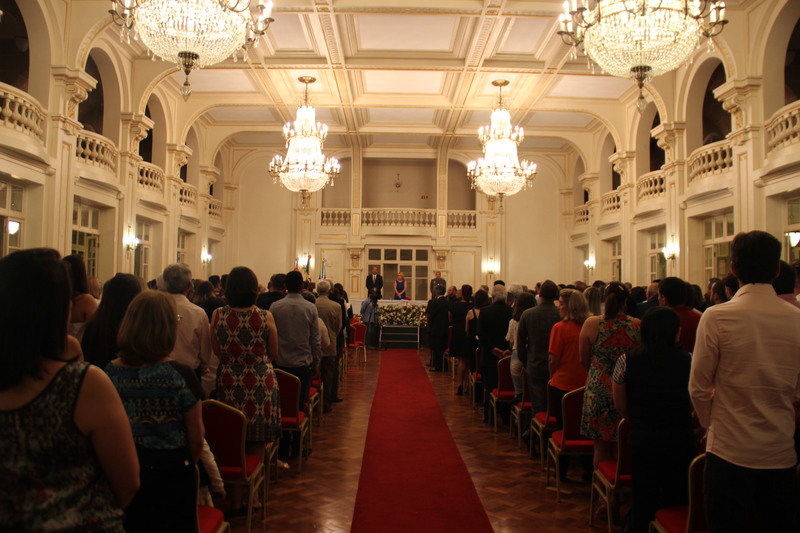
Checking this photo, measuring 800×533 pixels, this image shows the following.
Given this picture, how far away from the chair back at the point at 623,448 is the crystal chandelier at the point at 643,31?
3607 mm

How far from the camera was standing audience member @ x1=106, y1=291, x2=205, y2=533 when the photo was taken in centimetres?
217

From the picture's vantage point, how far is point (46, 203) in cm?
864

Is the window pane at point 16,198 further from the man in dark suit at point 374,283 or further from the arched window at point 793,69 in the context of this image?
the arched window at point 793,69

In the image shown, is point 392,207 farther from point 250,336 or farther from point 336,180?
point 250,336

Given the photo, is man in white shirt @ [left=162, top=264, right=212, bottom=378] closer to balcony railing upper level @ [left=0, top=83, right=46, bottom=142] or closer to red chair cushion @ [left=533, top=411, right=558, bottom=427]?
red chair cushion @ [left=533, top=411, right=558, bottom=427]

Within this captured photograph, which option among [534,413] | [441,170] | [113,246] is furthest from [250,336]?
[441,170]

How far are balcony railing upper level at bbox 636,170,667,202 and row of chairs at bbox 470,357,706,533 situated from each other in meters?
7.69

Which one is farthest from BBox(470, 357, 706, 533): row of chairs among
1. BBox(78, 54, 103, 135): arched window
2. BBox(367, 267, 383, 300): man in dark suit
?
BBox(78, 54, 103, 135): arched window

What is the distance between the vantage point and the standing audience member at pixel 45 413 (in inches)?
54.3

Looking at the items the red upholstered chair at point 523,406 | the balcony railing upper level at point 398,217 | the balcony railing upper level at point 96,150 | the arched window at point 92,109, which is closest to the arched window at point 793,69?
the red upholstered chair at point 523,406

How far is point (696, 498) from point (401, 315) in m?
12.2

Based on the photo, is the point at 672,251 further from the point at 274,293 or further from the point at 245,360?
the point at 245,360

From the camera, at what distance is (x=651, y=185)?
12.6 meters

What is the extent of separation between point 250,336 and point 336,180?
16171 millimetres
